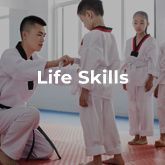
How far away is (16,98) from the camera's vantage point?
3150mm

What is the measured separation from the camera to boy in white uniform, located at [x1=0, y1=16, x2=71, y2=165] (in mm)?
2967

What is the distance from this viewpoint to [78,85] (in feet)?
9.51

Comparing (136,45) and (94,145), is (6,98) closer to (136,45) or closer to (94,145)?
(94,145)

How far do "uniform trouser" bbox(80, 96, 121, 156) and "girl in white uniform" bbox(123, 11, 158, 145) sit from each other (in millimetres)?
1311

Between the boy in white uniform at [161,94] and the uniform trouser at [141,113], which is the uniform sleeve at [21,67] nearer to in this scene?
the uniform trouser at [141,113]

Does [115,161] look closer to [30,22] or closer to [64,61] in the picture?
[64,61]

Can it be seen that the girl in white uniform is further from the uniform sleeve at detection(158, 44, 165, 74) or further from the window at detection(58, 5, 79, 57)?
the window at detection(58, 5, 79, 57)

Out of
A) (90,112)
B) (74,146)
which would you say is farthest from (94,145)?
(74,146)

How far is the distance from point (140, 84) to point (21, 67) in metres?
1.84

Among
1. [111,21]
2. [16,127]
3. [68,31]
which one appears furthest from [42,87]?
[16,127]

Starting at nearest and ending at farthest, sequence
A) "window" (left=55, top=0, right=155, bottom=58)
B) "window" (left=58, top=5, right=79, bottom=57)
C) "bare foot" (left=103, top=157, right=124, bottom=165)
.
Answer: "bare foot" (left=103, top=157, right=124, bottom=165), "window" (left=55, top=0, right=155, bottom=58), "window" (left=58, top=5, right=79, bottom=57)

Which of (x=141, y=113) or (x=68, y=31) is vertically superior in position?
(x=68, y=31)

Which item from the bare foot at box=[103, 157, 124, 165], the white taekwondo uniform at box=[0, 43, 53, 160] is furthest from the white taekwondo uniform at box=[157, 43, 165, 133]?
the white taekwondo uniform at box=[0, 43, 53, 160]

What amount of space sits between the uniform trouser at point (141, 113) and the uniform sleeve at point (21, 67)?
1.76 m
